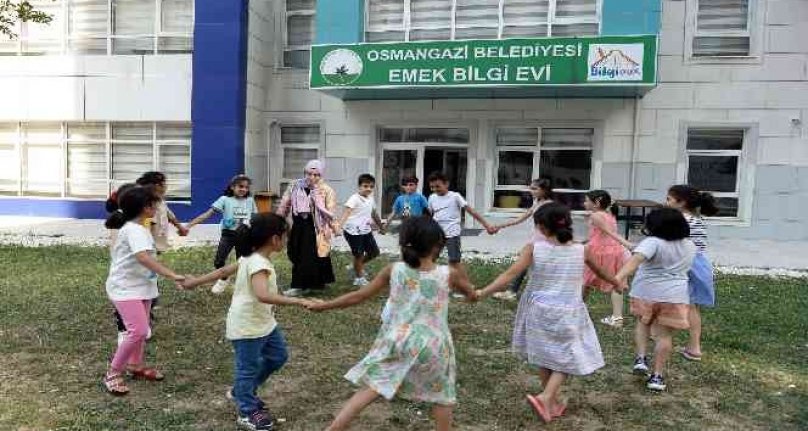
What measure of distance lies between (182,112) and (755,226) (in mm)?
12902

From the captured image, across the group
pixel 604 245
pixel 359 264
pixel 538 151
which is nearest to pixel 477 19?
pixel 538 151

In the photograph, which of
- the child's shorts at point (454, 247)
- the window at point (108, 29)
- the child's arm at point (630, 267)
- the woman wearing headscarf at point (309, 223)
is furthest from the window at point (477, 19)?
the child's arm at point (630, 267)

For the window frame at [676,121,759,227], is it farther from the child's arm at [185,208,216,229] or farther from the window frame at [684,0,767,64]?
the child's arm at [185,208,216,229]

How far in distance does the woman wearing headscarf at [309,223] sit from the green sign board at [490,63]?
20.7ft

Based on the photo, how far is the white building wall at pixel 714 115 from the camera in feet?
42.7

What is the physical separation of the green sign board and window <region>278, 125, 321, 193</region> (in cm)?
234

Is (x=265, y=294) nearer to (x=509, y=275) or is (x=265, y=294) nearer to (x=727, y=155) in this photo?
(x=509, y=275)

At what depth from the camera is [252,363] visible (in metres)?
3.67

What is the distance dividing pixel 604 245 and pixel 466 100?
873cm

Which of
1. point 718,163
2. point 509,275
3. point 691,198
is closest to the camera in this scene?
point 509,275

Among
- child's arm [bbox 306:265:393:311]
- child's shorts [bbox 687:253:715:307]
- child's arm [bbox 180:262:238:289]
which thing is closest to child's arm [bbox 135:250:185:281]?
child's arm [bbox 180:262:238:289]

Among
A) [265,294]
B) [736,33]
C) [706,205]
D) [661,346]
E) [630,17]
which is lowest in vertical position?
[661,346]

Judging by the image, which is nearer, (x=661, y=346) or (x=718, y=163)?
(x=661, y=346)

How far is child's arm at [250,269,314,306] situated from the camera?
3.46 meters
